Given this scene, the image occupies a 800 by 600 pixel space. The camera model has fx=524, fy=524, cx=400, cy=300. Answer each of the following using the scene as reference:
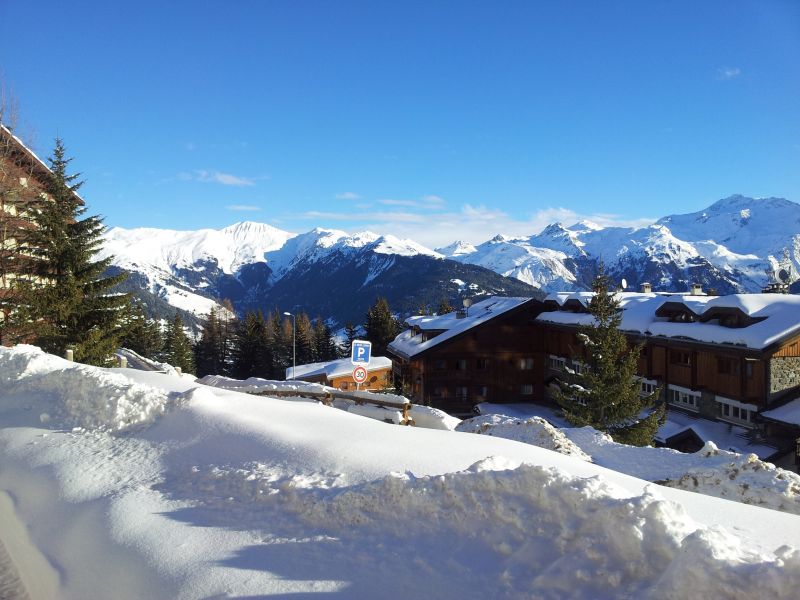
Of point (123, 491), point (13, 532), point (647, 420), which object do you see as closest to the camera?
point (13, 532)

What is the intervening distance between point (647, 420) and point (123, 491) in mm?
19409

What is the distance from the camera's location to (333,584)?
559 cm

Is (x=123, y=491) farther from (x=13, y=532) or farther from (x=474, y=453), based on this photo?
(x=474, y=453)

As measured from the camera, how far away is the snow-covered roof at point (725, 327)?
76.9 feet

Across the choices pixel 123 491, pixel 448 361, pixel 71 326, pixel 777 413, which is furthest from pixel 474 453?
pixel 448 361

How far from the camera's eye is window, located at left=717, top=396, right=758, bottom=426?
80.0ft

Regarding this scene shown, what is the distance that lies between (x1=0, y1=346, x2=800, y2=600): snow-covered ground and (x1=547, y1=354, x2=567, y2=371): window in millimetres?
28249

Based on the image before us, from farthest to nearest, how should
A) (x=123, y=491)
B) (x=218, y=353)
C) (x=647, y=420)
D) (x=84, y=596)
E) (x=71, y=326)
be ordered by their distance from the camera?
(x=218, y=353) < (x=71, y=326) < (x=647, y=420) < (x=123, y=491) < (x=84, y=596)

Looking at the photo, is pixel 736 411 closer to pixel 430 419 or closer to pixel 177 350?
pixel 430 419

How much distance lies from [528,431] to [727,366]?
15.8m

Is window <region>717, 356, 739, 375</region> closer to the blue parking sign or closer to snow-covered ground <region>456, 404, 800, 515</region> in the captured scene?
snow-covered ground <region>456, 404, 800, 515</region>

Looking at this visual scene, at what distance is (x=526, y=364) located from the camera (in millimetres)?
39625

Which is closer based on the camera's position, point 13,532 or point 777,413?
point 13,532

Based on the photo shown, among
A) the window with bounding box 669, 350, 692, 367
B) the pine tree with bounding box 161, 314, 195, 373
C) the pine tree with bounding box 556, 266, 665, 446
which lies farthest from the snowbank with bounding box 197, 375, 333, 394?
the pine tree with bounding box 161, 314, 195, 373
